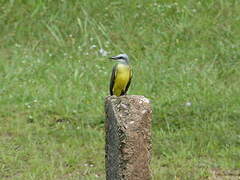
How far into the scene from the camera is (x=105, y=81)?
380 inches

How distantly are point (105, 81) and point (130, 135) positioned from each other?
452cm

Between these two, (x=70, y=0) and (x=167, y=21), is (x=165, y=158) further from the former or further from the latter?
(x=70, y=0)

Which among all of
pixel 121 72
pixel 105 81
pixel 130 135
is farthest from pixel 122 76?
pixel 105 81

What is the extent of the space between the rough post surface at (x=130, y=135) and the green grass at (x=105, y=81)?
176cm

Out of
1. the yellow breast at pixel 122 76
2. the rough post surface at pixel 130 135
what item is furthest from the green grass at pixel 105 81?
the rough post surface at pixel 130 135

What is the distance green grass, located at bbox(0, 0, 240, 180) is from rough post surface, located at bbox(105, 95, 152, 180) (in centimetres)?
176

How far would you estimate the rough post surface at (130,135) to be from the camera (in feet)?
17.0

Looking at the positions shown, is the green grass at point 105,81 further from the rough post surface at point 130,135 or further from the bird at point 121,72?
the rough post surface at point 130,135

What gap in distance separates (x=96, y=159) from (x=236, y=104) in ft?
7.23

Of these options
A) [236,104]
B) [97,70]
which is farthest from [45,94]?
[236,104]

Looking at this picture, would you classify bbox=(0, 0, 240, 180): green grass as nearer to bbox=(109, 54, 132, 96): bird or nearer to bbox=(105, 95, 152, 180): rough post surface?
bbox=(109, 54, 132, 96): bird

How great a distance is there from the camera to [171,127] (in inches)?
321

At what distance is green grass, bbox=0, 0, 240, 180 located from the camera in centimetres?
748

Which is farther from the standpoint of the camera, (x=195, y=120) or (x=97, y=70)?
(x=97, y=70)
